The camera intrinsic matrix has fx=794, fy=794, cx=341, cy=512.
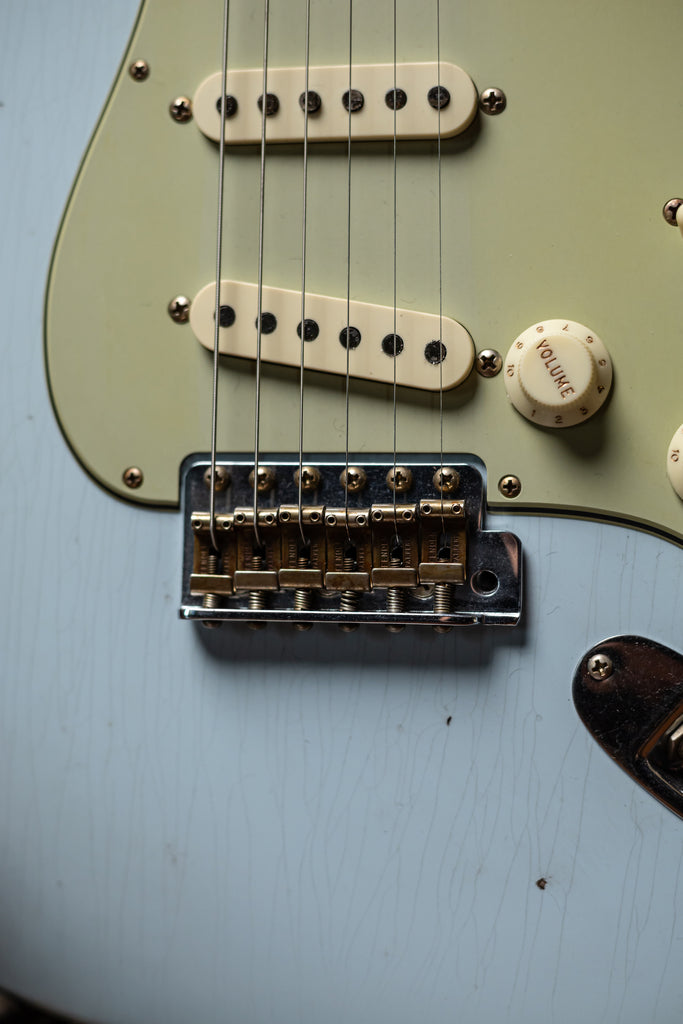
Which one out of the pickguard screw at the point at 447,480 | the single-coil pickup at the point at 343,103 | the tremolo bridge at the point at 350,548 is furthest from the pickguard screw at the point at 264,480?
the single-coil pickup at the point at 343,103

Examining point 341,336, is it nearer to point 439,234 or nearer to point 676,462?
point 439,234

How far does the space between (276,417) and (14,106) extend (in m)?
0.32

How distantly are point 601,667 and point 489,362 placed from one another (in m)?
0.21

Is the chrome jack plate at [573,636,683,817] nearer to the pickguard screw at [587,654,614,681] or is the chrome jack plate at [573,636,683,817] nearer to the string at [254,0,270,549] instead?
the pickguard screw at [587,654,614,681]

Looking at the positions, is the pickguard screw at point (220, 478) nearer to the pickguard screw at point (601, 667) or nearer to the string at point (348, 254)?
the string at point (348, 254)

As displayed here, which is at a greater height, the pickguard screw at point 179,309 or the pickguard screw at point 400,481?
the pickguard screw at point 179,309

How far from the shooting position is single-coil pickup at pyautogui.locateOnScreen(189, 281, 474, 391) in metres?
0.53

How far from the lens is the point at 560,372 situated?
19.9 inches

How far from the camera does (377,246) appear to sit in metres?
0.55

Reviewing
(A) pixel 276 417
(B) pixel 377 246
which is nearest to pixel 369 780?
(A) pixel 276 417

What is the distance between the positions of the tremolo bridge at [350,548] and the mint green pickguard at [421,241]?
23mm

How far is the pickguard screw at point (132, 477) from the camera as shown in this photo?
573 millimetres

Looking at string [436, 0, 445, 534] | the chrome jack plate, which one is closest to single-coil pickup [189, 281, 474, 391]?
string [436, 0, 445, 534]

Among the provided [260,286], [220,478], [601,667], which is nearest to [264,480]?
[220,478]
